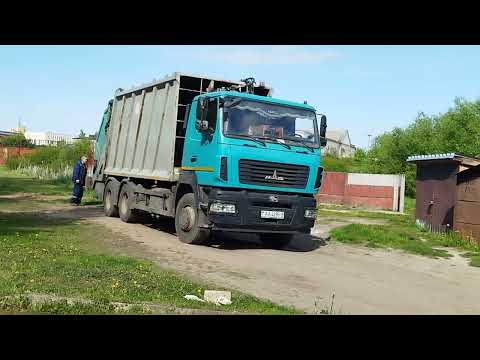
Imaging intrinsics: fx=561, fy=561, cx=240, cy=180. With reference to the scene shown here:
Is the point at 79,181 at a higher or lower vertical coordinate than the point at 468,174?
lower

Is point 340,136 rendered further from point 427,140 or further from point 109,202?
point 109,202

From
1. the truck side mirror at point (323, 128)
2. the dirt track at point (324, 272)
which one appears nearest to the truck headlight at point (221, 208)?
A: the dirt track at point (324, 272)

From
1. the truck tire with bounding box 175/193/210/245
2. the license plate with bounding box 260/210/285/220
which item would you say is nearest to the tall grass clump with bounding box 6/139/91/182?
the truck tire with bounding box 175/193/210/245

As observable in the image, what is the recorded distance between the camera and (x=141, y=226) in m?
14.9

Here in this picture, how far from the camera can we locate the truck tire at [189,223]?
11.5 meters

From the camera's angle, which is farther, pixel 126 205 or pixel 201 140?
pixel 126 205

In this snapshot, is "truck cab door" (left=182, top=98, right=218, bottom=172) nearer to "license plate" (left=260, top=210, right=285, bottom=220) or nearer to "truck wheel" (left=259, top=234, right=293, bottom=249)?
"license plate" (left=260, top=210, right=285, bottom=220)

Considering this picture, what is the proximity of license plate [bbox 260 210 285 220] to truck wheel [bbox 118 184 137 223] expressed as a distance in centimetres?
489

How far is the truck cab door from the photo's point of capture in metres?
11.1

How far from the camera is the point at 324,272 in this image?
31.1 feet

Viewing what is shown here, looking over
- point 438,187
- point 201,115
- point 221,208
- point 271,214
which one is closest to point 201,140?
point 201,115

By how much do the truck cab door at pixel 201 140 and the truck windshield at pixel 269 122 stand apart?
0.95ft

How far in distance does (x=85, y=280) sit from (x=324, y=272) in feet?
Result: 13.8
